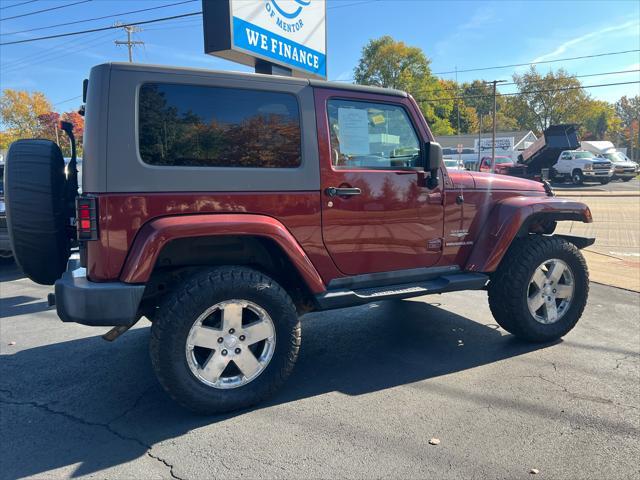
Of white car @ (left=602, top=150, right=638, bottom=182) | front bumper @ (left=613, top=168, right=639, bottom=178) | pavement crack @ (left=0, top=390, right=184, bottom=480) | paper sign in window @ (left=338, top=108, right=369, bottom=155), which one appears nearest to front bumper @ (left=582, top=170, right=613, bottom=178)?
white car @ (left=602, top=150, right=638, bottom=182)

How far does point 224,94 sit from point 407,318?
3.03 m

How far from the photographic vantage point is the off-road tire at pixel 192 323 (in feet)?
9.43

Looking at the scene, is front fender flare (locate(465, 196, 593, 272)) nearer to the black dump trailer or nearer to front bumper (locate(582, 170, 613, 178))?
the black dump trailer

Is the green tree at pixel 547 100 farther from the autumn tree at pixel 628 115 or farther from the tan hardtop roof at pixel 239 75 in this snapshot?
the tan hardtop roof at pixel 239 75

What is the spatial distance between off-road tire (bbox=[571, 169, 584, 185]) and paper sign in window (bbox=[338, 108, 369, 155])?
28861mm

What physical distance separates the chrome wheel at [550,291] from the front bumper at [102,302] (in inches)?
127

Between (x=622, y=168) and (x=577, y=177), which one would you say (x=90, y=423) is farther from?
(x=622, y=168)

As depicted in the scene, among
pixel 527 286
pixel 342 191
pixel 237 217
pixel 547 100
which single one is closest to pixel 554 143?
pixel 527 286

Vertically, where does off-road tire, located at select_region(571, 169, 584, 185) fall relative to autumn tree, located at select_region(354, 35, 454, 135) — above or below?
below

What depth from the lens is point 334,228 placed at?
3420mm

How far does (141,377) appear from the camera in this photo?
362 centimetres

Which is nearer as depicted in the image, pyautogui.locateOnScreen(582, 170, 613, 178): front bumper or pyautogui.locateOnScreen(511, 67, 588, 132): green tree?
pyautogui.locateOnScreen(582, 170, 613, 178): front bumper

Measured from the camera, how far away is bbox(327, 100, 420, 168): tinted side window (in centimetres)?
350

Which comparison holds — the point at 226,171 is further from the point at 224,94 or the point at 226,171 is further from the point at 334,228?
the point at 334,228
